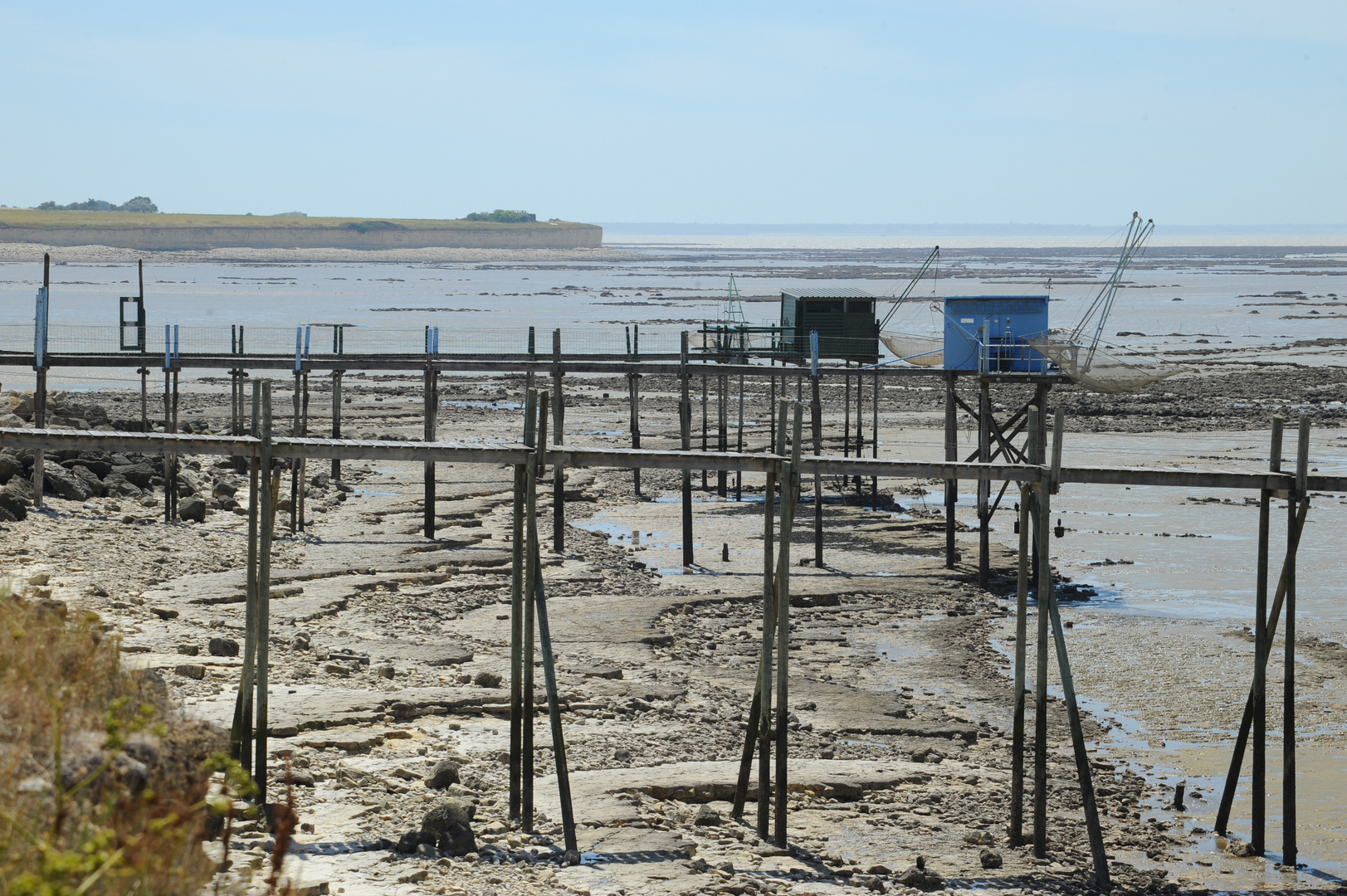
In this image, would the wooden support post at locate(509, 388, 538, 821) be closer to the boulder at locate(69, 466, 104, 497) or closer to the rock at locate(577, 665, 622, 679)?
the rock at locate(577, 665, 622, 679)

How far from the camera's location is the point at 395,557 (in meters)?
21.9

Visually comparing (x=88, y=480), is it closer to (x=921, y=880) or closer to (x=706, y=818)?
(x=706, y=818)

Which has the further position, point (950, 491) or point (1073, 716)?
point (950, 491)

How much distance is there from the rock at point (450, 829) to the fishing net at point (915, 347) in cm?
2031

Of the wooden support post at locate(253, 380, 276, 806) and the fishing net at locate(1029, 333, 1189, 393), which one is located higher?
the fishing net at locate(1029, 333, 1189, 393)

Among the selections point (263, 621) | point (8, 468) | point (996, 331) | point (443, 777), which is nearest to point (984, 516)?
point (996, 331)

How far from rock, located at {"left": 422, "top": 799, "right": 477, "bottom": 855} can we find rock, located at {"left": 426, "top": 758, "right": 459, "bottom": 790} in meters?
1.06

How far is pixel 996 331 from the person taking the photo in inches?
964

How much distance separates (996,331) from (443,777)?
15616 millimetres

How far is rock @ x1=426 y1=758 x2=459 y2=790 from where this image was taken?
1182 centimetres

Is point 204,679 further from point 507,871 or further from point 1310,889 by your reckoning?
point 1310,889

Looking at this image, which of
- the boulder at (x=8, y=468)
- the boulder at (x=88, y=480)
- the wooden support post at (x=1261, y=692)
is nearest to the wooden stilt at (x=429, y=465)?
the boulder at (x=88, y=480)

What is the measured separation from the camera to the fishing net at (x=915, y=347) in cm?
3005

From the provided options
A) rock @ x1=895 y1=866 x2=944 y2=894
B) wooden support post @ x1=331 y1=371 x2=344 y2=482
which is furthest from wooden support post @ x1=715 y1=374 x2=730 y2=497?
rock @ x1=895 y1=866 x2=944 y2=894
